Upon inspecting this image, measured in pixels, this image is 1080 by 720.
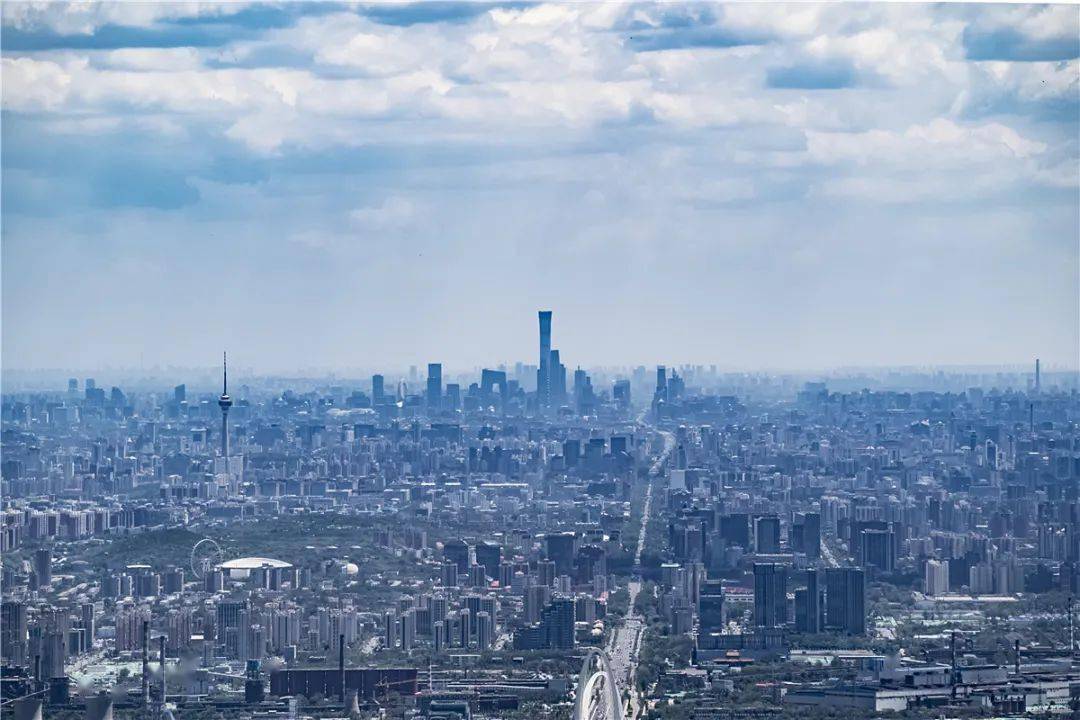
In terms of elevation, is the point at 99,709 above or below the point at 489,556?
below

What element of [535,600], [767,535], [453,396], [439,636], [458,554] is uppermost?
[453,396]

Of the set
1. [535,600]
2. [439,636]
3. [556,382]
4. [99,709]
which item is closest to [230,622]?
[439,636]

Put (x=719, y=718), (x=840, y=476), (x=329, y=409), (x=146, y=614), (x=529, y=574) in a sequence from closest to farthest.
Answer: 1. (x=719, y=718)
2. (x=146, y=614)
3. (x=529, y=574)
4. (x=840, y=476)
5. (x=329, y=409)

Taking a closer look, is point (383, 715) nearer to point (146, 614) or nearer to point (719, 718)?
point (719, 718)

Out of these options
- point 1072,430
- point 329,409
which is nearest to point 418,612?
point 1072,430

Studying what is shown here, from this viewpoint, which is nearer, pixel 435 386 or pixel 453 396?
pixel 435 386

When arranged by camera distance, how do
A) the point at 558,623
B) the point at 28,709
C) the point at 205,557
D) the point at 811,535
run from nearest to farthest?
the point at 28,709
the point at 558,623
the point at 205,557
the point at 811,535

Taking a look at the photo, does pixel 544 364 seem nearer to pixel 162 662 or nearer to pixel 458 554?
pixel 458 554
